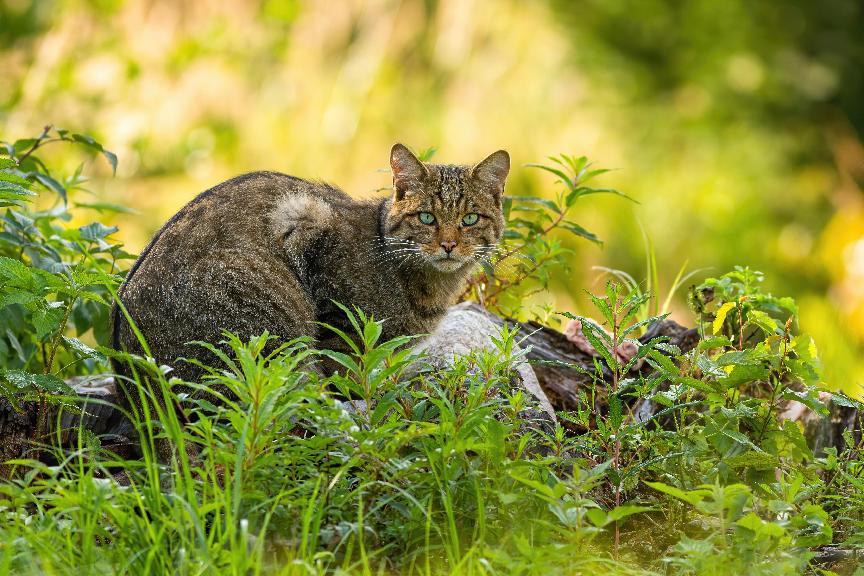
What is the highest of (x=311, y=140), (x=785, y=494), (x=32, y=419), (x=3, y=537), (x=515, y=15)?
(x=515, y=15)

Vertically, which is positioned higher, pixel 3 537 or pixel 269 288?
pixel 269 288

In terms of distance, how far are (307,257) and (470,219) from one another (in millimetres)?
597

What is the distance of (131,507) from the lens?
7.95 ft

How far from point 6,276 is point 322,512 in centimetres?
111

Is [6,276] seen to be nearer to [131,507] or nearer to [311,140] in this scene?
[131,507]

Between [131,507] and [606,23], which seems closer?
[131,507]

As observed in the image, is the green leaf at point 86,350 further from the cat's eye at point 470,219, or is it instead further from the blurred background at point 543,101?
the blurred background at point 543,101

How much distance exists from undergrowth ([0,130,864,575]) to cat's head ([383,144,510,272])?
0.72 meters

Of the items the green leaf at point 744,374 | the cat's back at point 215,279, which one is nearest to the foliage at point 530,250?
A: the cat's back at point 215,279

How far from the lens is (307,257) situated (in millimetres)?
3697

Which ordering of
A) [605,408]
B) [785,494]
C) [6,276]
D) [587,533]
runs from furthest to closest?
[605,408]
[6,276]
[785,494]
[587,533]

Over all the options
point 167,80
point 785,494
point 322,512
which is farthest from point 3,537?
point 167,80

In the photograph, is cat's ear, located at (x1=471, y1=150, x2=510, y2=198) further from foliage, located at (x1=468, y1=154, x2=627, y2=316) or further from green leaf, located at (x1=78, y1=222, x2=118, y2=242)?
green leaf, located at (x1=78, y1=222, x2=118, y2=242)

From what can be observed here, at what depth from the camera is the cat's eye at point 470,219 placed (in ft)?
12.9
